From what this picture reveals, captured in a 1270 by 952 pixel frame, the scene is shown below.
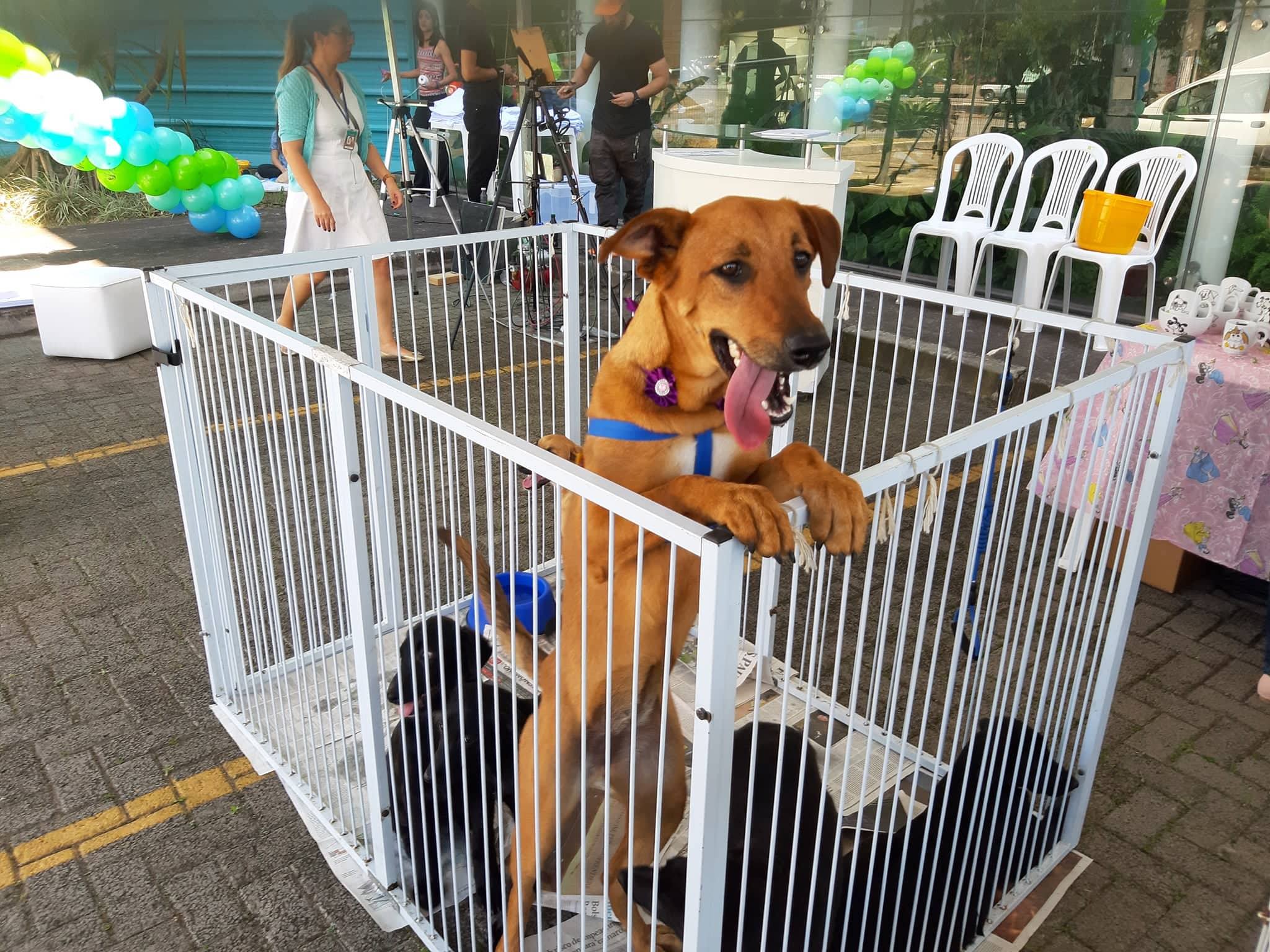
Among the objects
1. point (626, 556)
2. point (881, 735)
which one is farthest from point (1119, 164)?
point (626, 556)

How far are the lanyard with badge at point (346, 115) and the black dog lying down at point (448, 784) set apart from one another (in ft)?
14.0

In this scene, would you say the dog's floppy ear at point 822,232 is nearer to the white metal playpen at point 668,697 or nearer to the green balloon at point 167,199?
the white metal playpen at point 668,697

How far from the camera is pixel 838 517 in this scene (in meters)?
1.49

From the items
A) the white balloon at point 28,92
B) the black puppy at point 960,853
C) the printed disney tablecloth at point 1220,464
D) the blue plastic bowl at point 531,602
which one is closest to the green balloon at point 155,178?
the white balloon at point 28,92

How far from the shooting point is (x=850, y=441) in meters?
5.30

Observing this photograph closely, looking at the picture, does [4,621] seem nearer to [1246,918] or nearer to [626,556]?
[626,556]

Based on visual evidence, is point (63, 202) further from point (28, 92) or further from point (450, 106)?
point (450, 106)

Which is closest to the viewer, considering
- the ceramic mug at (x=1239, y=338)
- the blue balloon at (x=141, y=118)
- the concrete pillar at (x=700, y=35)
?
the ceramic mug at (x=1239, y=338)

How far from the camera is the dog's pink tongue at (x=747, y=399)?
6.12ft

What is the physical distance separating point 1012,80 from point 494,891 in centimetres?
743

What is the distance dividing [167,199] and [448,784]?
1077 cm

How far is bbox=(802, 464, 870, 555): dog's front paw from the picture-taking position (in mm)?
1489

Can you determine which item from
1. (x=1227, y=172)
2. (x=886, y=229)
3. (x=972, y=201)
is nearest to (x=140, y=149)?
(x=886, y=229)

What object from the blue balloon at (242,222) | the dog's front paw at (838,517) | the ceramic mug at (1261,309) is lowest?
the blue balloon at (242,222)
